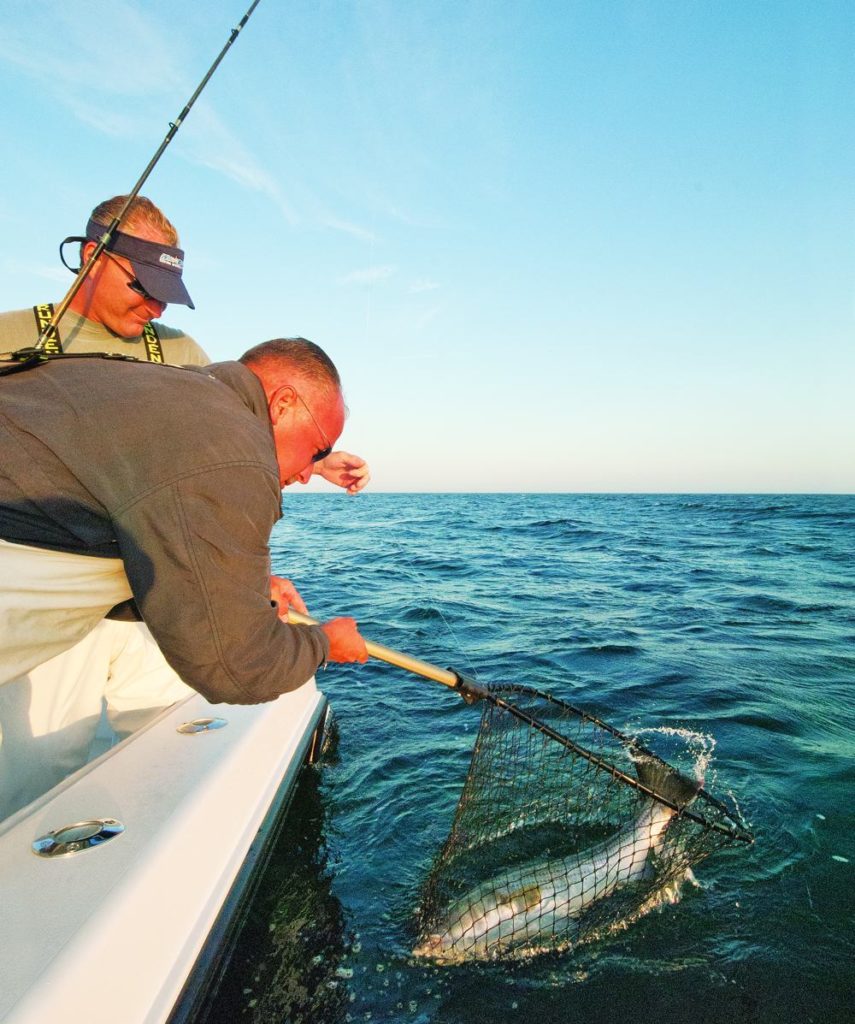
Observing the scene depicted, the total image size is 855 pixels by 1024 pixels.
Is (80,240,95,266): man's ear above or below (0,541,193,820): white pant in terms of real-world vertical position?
above

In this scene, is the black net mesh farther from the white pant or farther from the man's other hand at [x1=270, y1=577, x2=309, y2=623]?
the white pant

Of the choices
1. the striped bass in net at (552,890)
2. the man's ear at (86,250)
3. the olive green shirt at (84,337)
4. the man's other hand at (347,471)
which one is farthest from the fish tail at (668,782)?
the man's ear at (86,250)

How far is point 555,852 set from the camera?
12.6ft

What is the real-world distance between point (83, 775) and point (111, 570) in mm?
1165

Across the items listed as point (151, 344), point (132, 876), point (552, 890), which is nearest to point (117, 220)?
point (151, 344)

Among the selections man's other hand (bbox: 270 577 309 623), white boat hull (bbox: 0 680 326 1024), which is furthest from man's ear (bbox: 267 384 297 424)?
white boat hull (bbox: 0 680 326 1024)

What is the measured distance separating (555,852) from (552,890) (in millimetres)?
580

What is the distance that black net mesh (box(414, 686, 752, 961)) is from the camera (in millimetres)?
3105

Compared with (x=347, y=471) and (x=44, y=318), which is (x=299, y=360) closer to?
(x=347, y=471)

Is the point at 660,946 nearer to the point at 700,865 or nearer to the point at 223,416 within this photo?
the point at 700,865

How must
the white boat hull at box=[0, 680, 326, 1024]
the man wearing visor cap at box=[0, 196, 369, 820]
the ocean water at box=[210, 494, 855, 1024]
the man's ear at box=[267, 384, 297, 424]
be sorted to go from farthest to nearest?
the ocean water at box=[210, 494, 855, 1024]
the man wearing visor cap at box=[0, 196, 369, 820]
the man's ear at box=[267, 384, 297, 424]
the white boat hull at box=[0, 680, 326, 1024]

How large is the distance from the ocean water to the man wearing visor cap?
128 centimetres

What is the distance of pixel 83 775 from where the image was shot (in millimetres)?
2498

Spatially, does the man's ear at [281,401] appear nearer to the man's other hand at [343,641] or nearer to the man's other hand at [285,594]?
the man's other hand at [343,641]
